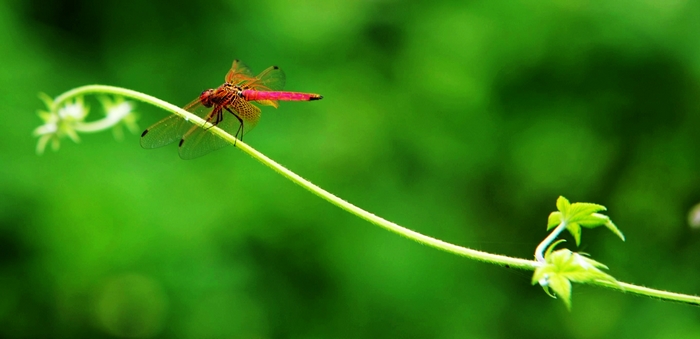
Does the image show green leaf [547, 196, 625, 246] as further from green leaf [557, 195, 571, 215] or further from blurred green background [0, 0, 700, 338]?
blurred green background [0, 0, 700, 338]

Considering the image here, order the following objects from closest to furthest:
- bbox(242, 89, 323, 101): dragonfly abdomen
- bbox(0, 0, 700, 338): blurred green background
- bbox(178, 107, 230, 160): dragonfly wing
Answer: bbox(178, 107, 230, 160): dragonfly wing
bbox(242, 89, 323, 101): dragonfly abdomen
bbox(0, 0, 700, 338): blurred green background

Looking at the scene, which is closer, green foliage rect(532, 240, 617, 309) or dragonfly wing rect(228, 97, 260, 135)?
green foliage rect(532, 240, 617, 309)

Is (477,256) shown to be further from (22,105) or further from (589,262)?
(22,105)

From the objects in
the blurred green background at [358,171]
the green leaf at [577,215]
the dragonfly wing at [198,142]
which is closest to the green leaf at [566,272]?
the green leaf at [577,215]

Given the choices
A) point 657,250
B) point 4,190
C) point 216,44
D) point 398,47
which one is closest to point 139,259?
point 4,190

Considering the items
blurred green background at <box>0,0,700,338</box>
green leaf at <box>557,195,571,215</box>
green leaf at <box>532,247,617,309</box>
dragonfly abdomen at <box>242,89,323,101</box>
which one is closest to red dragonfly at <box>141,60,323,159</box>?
dragonfly abdomen at <box>242,89,323,101</box>

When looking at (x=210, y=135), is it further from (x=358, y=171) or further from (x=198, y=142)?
(x=358, y=171)

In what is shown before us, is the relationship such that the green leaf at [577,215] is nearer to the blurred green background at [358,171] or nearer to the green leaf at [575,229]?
the green leaf at [575,229]

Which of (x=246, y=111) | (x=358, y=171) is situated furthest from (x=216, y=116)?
(x=358, y=171)

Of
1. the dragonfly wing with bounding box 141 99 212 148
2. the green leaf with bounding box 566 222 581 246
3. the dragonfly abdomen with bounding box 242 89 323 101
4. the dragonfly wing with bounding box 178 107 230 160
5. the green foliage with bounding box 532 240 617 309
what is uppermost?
the dragonfly abdomen with bounding box 242 89 323 101
